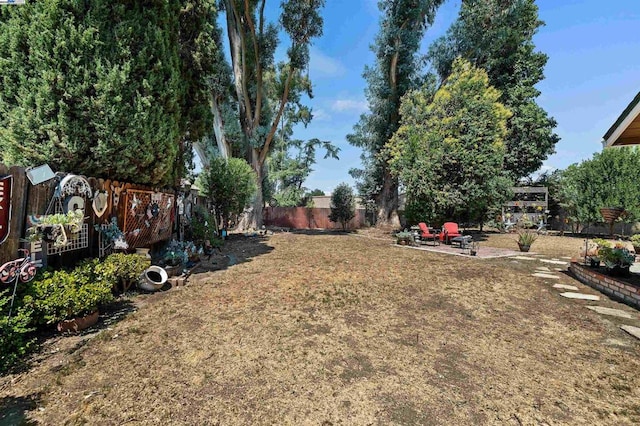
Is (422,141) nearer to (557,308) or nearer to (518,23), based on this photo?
(557,308)

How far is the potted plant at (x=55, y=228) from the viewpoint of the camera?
3.46 metres

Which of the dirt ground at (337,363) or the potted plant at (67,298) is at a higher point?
the potted plant at (67,298)

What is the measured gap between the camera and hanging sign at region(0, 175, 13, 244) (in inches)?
124

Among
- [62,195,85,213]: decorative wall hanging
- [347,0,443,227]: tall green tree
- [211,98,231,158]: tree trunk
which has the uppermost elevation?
[347,0,443,227]: tall green tree

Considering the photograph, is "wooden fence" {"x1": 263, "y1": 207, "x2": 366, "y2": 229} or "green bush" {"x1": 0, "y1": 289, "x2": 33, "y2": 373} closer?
"green bush" {"x1": 0, "y1": 289, "x2": 33, "y2": 373}

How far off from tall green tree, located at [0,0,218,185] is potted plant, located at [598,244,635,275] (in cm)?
904

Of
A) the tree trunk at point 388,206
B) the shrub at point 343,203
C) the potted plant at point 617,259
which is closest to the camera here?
the potted plant at point 617,259

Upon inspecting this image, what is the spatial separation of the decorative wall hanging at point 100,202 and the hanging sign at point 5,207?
4.94 feet

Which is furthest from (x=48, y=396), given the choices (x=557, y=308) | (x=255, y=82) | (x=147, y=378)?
(x=255, y=82)

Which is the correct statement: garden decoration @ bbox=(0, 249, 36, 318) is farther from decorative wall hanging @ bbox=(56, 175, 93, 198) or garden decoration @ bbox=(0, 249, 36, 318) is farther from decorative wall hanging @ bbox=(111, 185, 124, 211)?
decorative wall hanging @ bbox=(111, 185, 124, 211)

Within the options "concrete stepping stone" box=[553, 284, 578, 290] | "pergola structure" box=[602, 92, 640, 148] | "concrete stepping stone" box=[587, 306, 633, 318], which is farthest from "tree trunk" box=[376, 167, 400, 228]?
"concrete stepping stone" box=[587, 306, 633, 318]

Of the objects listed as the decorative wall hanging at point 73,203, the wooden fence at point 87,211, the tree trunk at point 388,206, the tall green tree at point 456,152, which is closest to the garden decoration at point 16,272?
the wooden fence at point 87,211

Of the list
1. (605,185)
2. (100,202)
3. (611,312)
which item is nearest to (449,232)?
(611,312)

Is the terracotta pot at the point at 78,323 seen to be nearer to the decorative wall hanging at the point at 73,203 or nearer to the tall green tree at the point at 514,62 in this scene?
the decorative wall hanging at the point at 73,203
